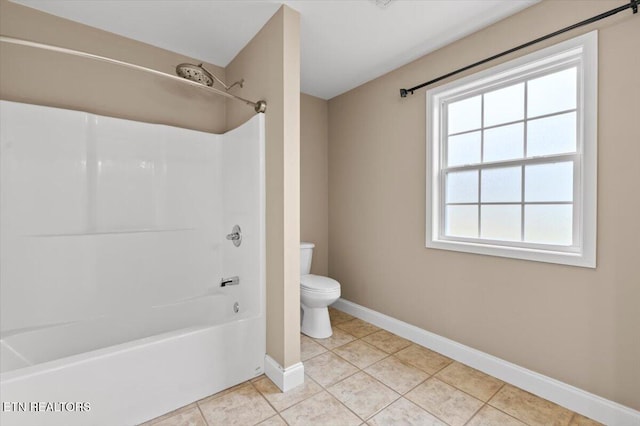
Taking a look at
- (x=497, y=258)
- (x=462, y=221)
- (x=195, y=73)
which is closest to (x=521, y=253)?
(x=497, y=258)

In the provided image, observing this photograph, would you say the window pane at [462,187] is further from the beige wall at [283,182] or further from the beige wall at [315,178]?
the beige wall at [315,178]

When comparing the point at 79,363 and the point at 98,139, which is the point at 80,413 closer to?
the point at 79,363

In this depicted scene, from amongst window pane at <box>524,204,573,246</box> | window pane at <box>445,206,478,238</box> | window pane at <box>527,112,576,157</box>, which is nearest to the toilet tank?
window pane at <box>445,206,478,238</box>

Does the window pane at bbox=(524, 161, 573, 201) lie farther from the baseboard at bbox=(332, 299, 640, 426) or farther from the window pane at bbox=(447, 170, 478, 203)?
the baseboard at bbox=(332, 299, 640, 426)

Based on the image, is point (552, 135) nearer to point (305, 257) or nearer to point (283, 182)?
point (283, 182)

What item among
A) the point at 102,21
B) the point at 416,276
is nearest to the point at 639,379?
the point at 416,276

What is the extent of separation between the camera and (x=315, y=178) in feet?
10.5

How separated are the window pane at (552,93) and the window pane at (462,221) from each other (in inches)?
29.2

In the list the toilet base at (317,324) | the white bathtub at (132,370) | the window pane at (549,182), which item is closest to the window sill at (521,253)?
the window pane at (549,182)

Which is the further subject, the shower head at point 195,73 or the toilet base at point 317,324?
the toilet base at point 317,324

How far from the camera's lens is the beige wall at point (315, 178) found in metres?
3.10

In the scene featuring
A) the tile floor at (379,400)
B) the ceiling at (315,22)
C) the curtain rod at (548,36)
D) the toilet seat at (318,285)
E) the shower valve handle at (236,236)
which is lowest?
the tile floor at (379,400)

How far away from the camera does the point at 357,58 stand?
2375 mm

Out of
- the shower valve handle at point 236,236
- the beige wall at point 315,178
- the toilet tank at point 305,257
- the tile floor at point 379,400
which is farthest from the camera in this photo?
the beige wall at point 315,178
